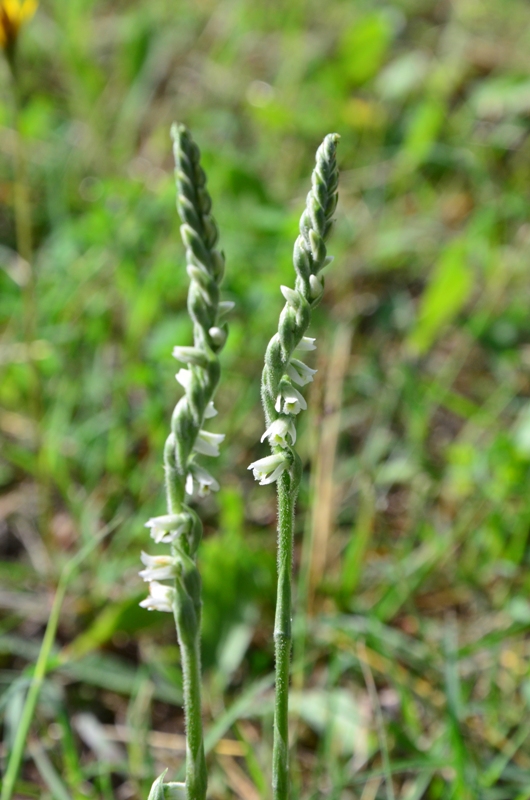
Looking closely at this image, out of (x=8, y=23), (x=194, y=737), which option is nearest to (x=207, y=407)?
(x=194, y=737)

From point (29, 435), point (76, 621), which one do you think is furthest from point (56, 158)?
point (76, 621)

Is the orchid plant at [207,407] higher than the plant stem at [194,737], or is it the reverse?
the orchid plant at [207,407]

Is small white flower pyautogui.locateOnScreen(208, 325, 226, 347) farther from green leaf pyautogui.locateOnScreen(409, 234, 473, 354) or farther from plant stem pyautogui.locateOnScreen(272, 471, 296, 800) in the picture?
green leaf pyautogui.locateOnScreen(409, 234, 473, 354)

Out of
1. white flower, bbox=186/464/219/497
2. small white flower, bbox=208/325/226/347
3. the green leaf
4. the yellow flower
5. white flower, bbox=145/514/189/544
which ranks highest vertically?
the yellow flower

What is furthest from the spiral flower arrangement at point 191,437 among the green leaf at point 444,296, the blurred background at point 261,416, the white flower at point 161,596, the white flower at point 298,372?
the green leaf at point 444,296

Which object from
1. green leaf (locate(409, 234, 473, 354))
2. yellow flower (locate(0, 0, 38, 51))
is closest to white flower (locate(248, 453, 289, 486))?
yellow flower (locate(0, 0, 38, 51))

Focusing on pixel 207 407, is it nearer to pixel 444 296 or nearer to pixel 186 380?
pixel 186 380

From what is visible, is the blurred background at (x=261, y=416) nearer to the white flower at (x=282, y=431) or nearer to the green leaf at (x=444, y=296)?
the green leaf at (x=444, y=296)
